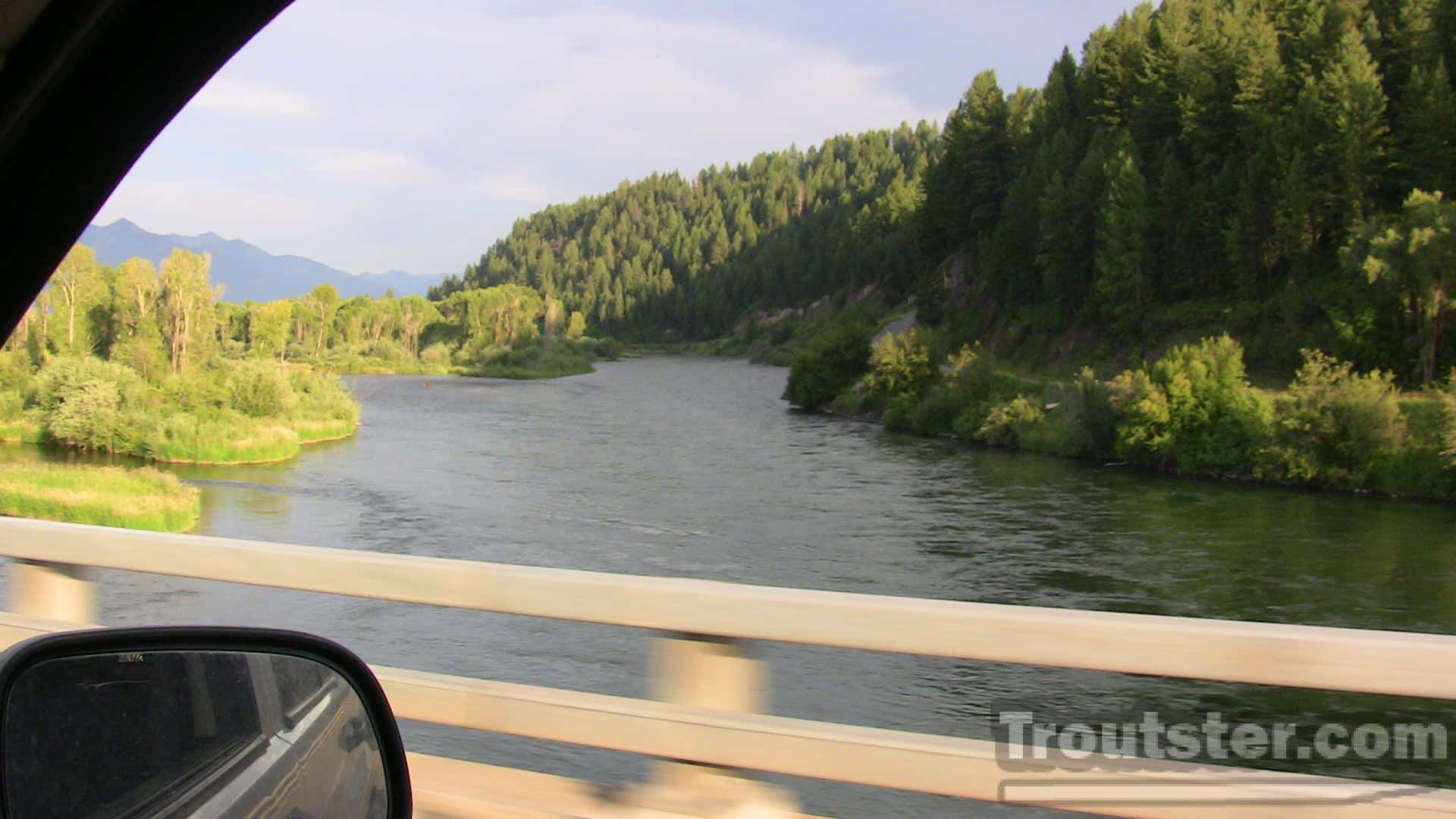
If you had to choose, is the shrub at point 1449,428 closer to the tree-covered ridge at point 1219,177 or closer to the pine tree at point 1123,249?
the tree-covered ridge at point 1219,177

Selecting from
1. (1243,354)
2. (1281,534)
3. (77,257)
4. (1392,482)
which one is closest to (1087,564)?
(1281,534)

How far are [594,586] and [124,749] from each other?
1652 mm

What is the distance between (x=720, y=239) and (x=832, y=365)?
313 feet

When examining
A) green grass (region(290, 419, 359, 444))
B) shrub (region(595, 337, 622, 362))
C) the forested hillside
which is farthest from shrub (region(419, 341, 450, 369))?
shrub (region(595, 337, 622, 362))

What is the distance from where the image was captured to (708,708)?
2.87 m

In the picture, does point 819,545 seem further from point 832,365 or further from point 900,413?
point 832,365

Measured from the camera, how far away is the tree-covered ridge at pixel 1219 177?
51469mm

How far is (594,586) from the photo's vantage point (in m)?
2.94

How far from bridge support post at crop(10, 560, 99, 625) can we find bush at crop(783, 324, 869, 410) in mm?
52632

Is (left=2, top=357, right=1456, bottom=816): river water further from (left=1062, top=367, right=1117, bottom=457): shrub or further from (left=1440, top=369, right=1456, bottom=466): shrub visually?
(left=1440, top=369, right=1456, bottom=466): shrub

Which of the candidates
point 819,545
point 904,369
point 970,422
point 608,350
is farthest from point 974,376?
point 608,350

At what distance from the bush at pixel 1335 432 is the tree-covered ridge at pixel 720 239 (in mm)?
55084

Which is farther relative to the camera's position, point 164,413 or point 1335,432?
point 164,413

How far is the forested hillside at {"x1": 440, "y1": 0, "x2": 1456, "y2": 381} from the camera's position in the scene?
161ft
